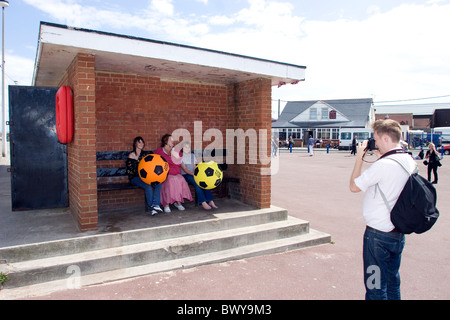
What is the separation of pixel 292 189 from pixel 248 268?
637 cm

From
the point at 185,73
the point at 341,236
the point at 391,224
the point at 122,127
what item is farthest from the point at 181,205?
the point at 391,224

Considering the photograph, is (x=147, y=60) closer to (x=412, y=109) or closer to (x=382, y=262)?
(x=382, y=262)

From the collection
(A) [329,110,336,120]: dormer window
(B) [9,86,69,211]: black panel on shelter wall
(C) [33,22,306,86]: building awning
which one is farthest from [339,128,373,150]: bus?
(B) [9,86,69,211]: black panel on shelter wall

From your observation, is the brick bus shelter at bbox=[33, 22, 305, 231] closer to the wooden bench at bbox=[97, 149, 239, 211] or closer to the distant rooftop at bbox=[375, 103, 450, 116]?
the wooden bench at bbox=[97, 149, 239, 211]

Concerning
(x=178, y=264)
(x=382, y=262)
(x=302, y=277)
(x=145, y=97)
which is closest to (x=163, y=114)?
(x=145, y=97)

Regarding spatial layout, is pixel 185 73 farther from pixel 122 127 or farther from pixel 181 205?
pixel 181 205

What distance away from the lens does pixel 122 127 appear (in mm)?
6332

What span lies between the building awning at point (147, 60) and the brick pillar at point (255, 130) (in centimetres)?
27

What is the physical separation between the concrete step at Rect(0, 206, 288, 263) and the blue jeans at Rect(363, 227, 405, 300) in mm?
2846

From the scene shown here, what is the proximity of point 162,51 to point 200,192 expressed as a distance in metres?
2.57

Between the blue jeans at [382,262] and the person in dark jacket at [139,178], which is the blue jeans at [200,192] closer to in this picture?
the person in dark jacket at [139,178]

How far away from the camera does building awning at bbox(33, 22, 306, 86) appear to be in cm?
435

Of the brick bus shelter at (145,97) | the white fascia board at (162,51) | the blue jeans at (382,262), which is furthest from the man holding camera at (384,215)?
the brick bus shelter at (145,97)

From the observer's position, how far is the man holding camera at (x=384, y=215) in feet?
8.95
